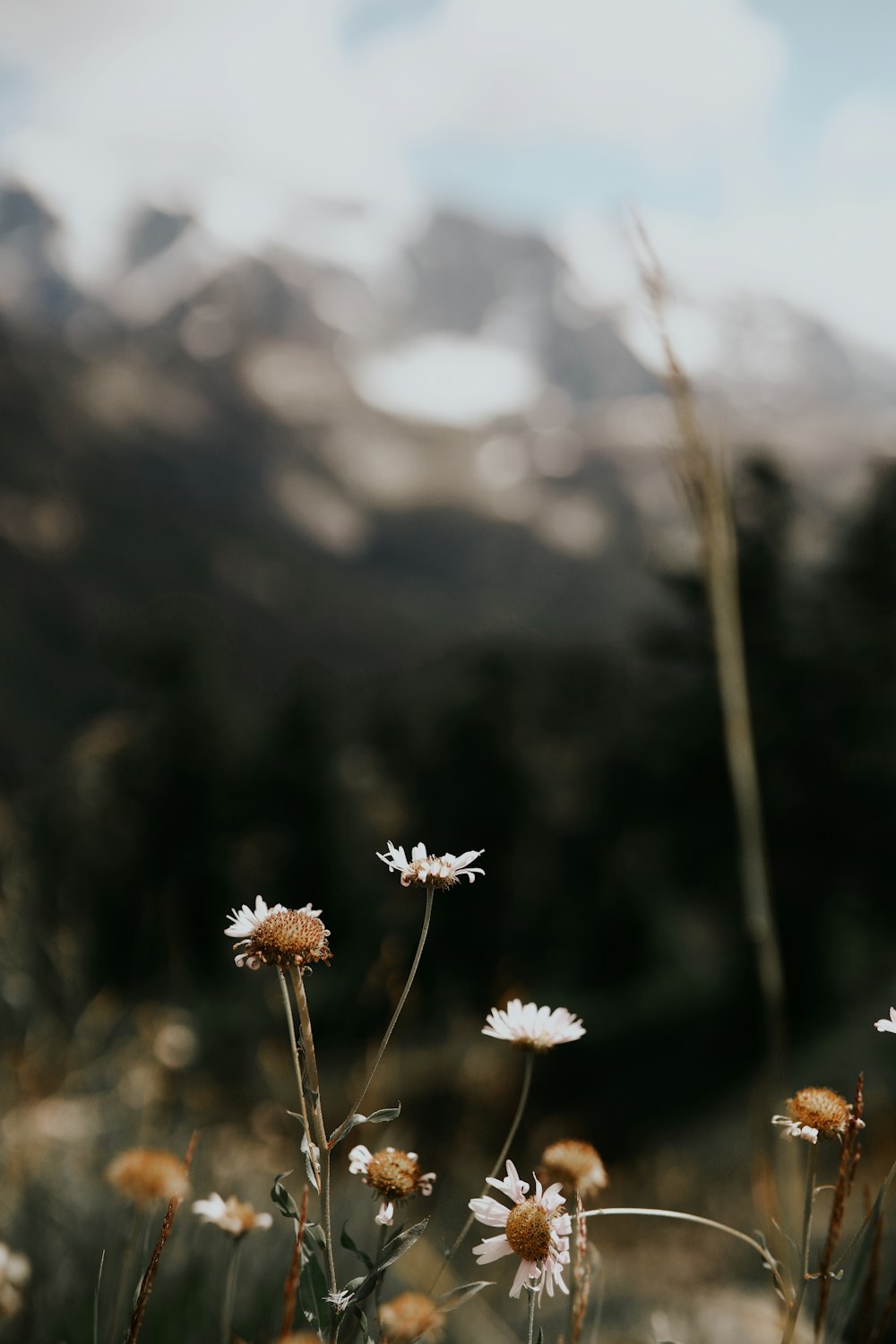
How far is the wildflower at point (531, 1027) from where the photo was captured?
862mm

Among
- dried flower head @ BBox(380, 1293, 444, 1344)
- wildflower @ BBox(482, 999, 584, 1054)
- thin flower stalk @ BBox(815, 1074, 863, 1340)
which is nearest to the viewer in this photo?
thin flower stalk @ BBox(815, 1074, 863, 1340)

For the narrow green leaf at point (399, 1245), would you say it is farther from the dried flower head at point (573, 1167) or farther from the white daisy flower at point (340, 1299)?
the dried flower head at point (573, 1167)

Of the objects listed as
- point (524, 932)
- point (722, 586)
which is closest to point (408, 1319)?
point (722, 586)

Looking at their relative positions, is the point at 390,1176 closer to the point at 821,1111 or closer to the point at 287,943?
the point at 287,943

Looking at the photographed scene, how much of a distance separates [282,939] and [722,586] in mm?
455

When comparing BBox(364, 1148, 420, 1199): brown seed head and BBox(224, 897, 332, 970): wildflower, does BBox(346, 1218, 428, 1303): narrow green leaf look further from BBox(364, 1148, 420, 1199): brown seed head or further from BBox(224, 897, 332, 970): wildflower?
BBox(224, 897, 332, 970): wildflower

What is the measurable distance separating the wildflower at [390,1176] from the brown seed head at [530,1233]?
0.08 meters

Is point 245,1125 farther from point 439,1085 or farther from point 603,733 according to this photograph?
point 603,733

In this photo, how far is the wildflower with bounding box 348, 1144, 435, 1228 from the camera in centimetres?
83

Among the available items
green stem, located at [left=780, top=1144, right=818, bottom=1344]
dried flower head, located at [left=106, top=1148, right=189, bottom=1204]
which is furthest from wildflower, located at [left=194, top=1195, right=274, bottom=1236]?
green stem, located at [left=780, top=1144, right=818, bottom=1344]

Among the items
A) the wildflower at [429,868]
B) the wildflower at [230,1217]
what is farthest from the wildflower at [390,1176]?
the wildflower at [429,868]

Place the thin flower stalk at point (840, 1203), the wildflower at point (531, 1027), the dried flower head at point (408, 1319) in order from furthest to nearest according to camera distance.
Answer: the wildflower at point (531, 1027) < the dried flower head at point (408, 1319) < the thin flower stalk at point (840, 1203)

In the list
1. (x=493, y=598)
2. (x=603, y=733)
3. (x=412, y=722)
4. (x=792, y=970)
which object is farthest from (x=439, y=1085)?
(x=493, y=598)

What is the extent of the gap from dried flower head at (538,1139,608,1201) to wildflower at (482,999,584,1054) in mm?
139
